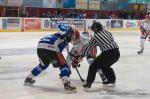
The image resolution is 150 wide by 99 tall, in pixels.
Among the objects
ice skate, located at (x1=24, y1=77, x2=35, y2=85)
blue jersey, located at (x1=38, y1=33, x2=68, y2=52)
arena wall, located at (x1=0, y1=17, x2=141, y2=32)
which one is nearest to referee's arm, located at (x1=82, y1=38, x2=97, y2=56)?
blue jersey, located at (x1=38, y1=33, x2=68, y2=52)

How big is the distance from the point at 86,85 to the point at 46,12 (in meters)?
22.1

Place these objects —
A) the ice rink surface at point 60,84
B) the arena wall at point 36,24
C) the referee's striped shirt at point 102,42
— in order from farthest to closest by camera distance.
→ the arena wall at point 36,24 → the referee's striped shirt at point 102,42 → the ice rink surface at point 60,84

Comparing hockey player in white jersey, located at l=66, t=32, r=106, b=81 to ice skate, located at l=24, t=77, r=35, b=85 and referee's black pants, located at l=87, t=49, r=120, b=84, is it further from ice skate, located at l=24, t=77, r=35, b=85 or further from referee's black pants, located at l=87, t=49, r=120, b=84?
ice skate, located at l=24, t=77, r=35, b=85

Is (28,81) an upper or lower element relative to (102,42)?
lower

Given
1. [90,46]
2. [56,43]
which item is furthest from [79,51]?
[56,43]

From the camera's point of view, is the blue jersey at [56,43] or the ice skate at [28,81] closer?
the blue jersey at [56,43]

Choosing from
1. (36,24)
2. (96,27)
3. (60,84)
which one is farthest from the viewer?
(36,24)

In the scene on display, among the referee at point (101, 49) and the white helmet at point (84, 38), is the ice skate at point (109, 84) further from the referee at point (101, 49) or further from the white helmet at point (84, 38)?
the white helmet at point (84, 38)

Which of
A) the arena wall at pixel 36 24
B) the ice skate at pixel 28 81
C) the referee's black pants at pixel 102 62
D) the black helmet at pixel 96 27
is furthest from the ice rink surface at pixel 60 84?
the arena wall at pixel 36 24

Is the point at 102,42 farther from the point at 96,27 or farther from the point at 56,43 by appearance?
the point at 56,43

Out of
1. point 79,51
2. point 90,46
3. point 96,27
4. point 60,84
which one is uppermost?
point 96,27

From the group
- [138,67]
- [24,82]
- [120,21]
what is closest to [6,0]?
[120,21]

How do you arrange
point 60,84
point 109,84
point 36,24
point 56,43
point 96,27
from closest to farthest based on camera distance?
1. point 56,43
2. point 96,27
3. point 109,84
4. point 60,84
5. point 36,24

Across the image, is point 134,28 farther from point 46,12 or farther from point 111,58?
point 111,58
